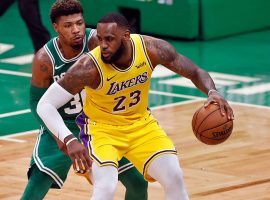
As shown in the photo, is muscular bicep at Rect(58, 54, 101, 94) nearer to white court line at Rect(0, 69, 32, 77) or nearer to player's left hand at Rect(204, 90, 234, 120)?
player's left hand at Rect(204, 90, 234, 120)

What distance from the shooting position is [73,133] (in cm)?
860

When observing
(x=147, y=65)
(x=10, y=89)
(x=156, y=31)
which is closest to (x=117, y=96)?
(x=147, y=65)

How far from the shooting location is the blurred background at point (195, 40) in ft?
48.2

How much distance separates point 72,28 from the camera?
8320 mm

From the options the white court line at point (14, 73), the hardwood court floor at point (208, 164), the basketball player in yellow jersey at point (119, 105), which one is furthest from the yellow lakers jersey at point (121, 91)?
the white court line at point (14, 73)

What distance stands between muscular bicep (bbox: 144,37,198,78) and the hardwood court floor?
185 centimetres

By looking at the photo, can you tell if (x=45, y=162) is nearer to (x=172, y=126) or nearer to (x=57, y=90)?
(x=57, y=90)

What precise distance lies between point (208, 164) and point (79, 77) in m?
3.30

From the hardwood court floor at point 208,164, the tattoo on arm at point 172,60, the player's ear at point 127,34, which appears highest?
the player's ear at point 127,34

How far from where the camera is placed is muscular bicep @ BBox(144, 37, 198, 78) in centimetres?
822

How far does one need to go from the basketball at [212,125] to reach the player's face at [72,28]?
1.05 m

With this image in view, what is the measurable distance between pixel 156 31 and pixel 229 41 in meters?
1.16

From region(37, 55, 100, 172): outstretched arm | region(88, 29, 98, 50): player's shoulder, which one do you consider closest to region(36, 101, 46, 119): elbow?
region(37, 55, 100, 172): outstretched arm

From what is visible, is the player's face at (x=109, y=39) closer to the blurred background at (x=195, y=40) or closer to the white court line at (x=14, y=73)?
the blurred background at (x=195, y=40)
